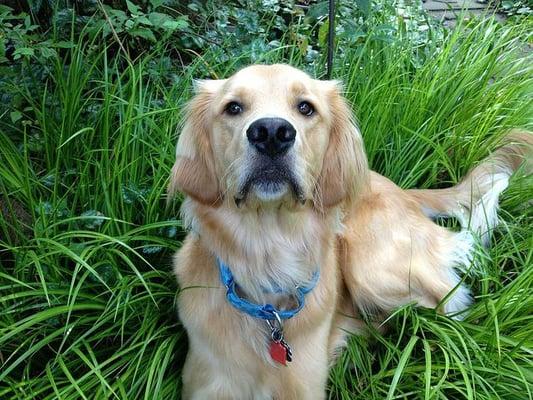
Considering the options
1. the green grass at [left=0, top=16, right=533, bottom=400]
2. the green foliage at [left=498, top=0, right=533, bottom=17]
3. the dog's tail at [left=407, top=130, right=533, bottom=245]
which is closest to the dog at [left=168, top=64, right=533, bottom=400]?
the green grass at [left=0, top=16, right=533, bottom=400]

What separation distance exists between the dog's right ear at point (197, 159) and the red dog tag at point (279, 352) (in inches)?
21.8

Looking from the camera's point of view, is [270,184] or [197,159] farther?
[197,159]

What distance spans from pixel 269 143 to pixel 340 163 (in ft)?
1.66

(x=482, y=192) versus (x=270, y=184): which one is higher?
(x=270, y=184)

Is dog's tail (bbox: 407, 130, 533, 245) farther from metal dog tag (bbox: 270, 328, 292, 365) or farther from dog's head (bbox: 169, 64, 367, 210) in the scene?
metal dog tag (bbox: 270, 328, 292, 365)

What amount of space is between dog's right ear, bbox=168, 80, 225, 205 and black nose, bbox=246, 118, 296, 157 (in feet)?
1.17

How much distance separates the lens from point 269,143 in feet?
6.48

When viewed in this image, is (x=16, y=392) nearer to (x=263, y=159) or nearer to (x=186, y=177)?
(x=186, y=177)

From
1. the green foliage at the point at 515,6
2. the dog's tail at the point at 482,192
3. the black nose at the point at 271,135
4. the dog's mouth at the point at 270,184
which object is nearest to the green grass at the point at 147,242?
the dog's tail at the point at 482,192

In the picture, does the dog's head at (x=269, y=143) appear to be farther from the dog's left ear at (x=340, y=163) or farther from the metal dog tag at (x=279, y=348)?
the metal dog tag at (x=279, y=348)

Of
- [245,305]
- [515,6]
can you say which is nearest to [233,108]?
[245,305]

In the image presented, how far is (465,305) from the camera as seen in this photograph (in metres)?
3.04

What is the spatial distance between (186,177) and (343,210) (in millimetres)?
699

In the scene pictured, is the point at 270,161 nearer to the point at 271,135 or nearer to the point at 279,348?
the point at 271,135
